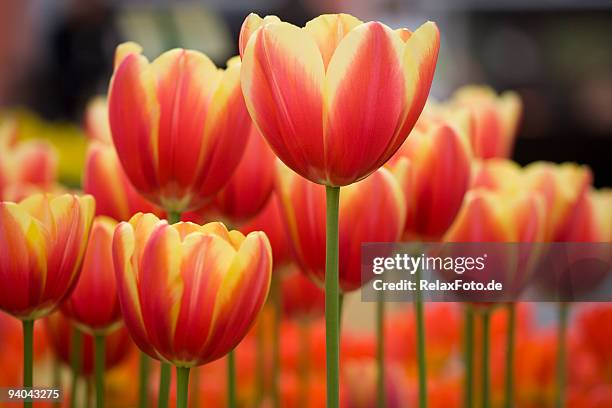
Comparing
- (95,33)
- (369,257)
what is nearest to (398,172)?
(369,257)

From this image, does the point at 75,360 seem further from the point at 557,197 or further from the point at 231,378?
the point at 557,197

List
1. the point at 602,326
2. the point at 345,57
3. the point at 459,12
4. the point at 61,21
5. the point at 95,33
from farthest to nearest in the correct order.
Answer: the point at 459,12 < the point at 61,21 < the point at 95,33 < the point at 602,326 < the point at 345,57

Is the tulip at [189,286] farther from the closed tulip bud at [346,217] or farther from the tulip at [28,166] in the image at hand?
the tulip at [28,166]

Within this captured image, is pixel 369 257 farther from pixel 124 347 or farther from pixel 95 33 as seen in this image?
pixel 95 33

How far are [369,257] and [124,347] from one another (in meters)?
0.09

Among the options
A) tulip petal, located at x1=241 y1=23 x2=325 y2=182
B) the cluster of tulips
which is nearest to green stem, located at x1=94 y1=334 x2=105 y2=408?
the cluster of tulips

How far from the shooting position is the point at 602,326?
14.2 inches

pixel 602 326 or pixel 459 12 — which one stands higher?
pixel 459 12

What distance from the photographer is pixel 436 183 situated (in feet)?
0.99

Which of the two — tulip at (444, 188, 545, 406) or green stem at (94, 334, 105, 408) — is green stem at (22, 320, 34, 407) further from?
tulip at (444, 188, 545, 406)

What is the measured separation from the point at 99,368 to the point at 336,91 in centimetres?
12

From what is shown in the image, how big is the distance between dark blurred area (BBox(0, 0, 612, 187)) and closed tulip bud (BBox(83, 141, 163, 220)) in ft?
0.14

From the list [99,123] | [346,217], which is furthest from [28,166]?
[346,217]

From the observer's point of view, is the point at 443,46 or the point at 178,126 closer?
the point at 178,126
